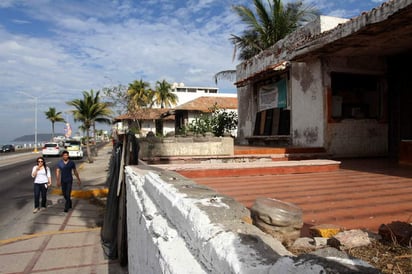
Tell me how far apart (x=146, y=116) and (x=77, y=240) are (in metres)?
24.3

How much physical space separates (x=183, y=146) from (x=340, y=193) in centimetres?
365

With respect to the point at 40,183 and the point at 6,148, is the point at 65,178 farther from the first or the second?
the point at 6,148

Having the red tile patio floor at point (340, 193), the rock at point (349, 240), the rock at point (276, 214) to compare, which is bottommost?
the red tile patio floor at point (340, 193)

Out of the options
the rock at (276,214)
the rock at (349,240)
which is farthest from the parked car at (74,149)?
the rock at (349,240)

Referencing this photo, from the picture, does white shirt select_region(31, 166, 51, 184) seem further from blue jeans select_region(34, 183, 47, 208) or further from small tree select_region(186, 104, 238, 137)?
small tree select_region(186, 104, 238, 137)

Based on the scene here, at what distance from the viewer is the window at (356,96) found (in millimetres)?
8836

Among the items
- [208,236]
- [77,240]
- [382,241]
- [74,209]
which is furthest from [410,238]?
[74,209]

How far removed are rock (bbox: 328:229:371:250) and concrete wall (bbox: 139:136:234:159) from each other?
496 centimetres

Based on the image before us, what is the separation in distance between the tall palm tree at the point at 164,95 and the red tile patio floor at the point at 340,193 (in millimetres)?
49530

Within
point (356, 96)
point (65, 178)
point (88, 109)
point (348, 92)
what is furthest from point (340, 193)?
point (88, 109)

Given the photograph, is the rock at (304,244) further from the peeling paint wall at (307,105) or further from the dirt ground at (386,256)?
the peeling paint wall at (307,105)

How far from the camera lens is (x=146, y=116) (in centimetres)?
3136

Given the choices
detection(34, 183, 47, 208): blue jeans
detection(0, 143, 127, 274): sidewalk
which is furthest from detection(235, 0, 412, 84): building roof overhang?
detection(34, 183, 47, 208): blue jeans

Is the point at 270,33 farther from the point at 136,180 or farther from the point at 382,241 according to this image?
the point at 382,241
